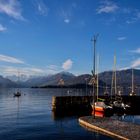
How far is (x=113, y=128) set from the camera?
4881 cm

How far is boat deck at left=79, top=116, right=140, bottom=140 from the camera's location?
4369cm

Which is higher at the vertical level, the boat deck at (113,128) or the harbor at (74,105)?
the harbor at (74,105)

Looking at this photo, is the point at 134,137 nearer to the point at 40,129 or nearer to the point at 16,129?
the point at 40,129

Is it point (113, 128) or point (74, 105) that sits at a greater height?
point (74, 105)

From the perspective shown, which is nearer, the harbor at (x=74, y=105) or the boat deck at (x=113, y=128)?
the boat deck at (x=113, y=128)

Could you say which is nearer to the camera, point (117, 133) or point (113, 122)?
point (117, 133)

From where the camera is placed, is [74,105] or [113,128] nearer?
[113,128]

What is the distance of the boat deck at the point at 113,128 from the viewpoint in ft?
143

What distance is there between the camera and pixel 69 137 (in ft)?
160

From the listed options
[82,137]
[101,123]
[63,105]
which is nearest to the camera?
[82,137]

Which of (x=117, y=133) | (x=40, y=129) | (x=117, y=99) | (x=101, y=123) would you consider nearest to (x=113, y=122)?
(x=101, y=123)

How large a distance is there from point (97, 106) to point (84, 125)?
19369mm

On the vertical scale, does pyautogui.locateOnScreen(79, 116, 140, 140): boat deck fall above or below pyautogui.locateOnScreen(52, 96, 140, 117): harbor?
below

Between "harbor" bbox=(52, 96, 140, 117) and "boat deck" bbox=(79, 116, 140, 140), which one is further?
"harbor" bbox=(52, 96, 140, 117)
